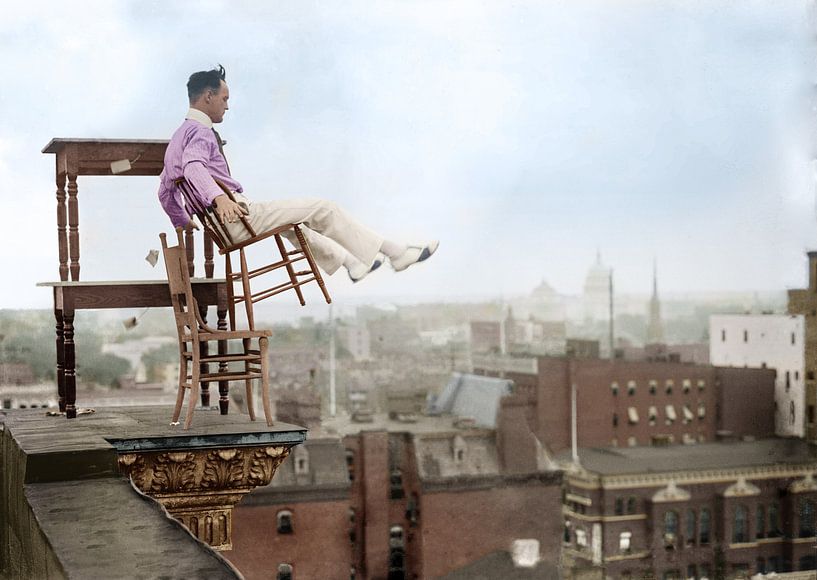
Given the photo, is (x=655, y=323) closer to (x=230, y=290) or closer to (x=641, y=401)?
(x=641, y=401)

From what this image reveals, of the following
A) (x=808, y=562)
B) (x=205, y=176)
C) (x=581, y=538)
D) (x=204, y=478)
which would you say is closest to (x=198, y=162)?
(x=205, y=176)

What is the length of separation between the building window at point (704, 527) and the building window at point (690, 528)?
0.31 metres

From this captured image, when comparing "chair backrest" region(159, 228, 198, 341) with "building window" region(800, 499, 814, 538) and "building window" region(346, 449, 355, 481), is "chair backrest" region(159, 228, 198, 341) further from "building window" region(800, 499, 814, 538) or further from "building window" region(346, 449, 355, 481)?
"building window" region(800, 499, 814, 538)

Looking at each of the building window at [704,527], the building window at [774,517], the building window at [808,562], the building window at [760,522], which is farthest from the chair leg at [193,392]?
the building window at [808,562]

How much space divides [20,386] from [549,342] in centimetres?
1891

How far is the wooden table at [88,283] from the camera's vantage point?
4.04 metres

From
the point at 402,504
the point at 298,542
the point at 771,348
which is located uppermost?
the point at 771,348

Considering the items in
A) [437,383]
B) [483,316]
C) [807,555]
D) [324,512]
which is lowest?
[807,555]

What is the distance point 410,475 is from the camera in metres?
28.3

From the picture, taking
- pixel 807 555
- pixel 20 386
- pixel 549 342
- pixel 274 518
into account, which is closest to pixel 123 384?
pixel 20 386

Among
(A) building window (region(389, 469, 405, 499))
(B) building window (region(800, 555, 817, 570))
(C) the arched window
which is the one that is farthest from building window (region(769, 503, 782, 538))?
(C) the arched window

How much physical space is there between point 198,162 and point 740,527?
108ft

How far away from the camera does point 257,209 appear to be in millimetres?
3564

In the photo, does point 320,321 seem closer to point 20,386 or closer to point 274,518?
point 274,518
